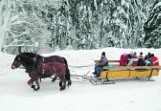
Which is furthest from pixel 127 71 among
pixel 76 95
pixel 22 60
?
pixel 22 60

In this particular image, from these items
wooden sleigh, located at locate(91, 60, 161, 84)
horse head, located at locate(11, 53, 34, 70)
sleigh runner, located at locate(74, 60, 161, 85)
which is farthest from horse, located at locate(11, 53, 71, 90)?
wooden sleigh, located at locate(91, 60, 161, 84)

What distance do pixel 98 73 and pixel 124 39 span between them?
13613 millimetres

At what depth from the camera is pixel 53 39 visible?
22781 mm

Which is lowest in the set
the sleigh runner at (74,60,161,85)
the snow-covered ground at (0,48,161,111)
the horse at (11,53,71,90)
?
the snow-covered ground at (0,48,161,111)

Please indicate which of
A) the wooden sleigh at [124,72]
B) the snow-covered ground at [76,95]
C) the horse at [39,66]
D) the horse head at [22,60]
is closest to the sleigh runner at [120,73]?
the wooden sleigh at [124,72]

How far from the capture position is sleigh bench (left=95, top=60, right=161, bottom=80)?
10.8m

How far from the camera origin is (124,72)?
11.1 metres

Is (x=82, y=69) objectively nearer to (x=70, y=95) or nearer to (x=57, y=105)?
(x=70, y=95)

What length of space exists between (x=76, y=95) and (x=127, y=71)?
294 centimetres

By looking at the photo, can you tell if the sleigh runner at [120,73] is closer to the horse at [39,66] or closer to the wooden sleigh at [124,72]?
the wooden sleigh at [124,72]

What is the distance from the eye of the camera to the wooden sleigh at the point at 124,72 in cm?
1078

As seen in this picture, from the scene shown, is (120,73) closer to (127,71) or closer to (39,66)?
(127,71)

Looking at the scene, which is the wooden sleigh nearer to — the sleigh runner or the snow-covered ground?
the sleigh runner

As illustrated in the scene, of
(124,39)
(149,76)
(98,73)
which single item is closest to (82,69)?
(98,73)
